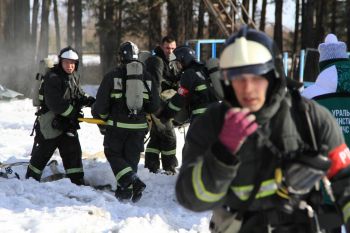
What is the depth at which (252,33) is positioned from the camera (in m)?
2.27

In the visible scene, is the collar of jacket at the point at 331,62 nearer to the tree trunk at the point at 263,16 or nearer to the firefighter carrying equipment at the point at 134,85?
the firefighter carrying equipment at the point at 134,85

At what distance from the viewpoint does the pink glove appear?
6.59 feet

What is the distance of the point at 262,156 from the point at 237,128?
0.31m

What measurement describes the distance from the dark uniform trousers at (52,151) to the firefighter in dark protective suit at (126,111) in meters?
0.69

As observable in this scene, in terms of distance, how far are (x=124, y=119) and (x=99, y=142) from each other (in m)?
4.14

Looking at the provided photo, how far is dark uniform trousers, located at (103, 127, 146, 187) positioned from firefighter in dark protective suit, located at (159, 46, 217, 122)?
0.59 metres

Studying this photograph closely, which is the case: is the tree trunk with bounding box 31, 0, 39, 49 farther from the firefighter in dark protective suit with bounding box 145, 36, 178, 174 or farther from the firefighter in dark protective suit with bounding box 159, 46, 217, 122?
the firefighter in dark protective suit with bounding box 159, 46, 217, 122

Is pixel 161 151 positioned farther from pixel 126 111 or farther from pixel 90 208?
pixel 90 208

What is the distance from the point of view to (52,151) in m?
7.11

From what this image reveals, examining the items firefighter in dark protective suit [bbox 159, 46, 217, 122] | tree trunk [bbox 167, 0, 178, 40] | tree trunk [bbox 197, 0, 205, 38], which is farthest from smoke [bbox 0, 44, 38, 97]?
firefighter in dark protective suit [bbox 159, 46, 217, 122]

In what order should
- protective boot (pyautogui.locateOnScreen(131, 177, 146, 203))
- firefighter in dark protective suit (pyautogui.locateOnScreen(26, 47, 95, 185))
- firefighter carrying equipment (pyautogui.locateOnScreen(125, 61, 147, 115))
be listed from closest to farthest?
1. firefighter carrying equipment (pyautogui.locateOnScreen(125, 61, 147, 115))
2. protective boot (pyautogui.locateOnScreen(131, 177, 146, 203))
3. firefighter in dark protective suit (pyautogui.locateOnScreen(26, 47, 95, 185))

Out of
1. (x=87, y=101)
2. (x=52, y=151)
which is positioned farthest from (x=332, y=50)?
(x=52, y=151)

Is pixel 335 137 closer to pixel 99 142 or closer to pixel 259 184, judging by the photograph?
pixel 259 184

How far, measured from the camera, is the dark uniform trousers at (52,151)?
7.02 meters
